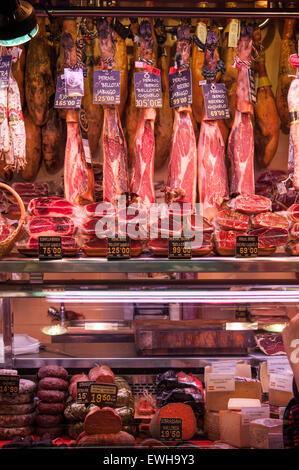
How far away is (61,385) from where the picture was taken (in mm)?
2855

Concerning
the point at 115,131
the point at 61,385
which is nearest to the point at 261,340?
the point at 61,385

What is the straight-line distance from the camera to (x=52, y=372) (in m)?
2.92

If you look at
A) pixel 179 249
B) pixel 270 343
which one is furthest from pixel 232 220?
pixel 270 343

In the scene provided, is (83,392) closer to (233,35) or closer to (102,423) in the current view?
(102,423)

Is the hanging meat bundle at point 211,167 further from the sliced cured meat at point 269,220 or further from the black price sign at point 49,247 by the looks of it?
the black price sign at point 49,247

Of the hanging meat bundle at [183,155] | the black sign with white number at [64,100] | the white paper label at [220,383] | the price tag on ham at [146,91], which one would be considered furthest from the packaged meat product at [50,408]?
the price tag on ham at [146,91]

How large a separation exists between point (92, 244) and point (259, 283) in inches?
39.0

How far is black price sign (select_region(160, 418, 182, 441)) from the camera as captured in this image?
2613 mm

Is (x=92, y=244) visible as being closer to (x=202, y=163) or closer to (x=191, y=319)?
(x=191, y=319)

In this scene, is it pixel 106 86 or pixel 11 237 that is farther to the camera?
pixel 106 86

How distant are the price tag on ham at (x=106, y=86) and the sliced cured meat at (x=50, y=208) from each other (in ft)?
2.79

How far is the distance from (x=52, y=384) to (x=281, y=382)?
1414 millimetres

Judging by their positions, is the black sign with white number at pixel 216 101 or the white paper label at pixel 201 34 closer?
the black sign with white number at pixel 216 101

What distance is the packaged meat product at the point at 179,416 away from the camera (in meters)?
2.66
